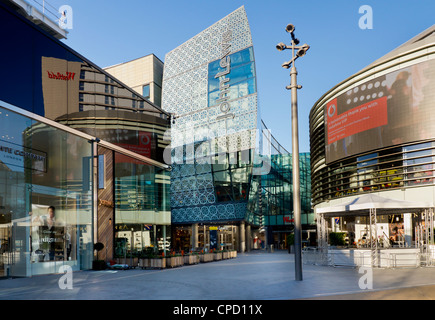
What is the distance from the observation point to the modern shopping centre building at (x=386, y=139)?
98.7 ft

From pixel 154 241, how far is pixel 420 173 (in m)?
20.6

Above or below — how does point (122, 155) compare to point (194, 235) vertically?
above

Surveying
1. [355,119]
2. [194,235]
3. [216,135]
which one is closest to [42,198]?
[355,119]

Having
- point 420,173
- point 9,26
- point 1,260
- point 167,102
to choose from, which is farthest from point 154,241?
point 167,102

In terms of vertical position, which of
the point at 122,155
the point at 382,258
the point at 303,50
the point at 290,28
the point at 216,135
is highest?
the point at 216,135

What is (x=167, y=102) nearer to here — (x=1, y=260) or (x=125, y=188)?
(x=125, y=188)

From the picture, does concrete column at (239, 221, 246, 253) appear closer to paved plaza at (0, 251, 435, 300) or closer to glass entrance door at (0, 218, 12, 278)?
paved plaza at (0, 251, 435, 300)

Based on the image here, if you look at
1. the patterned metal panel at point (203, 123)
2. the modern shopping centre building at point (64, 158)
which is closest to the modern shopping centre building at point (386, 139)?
the patterned metal panel at point (203, 123)

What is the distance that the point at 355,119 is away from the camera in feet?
116

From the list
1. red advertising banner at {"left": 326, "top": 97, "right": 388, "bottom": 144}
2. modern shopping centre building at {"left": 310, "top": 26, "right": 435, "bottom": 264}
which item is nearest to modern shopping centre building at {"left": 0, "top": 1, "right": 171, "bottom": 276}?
modern shopping centre building at {"left": 310, "top": 26, "right": 435, "bottom": 264}

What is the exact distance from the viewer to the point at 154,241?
101 feet

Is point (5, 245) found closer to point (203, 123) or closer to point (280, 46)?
point (280, 46)

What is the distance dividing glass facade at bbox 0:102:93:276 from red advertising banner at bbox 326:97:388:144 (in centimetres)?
2238

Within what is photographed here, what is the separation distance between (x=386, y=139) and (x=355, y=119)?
377 cm
